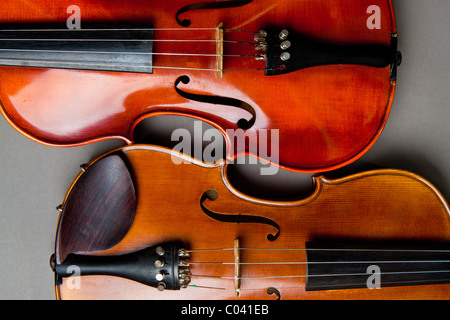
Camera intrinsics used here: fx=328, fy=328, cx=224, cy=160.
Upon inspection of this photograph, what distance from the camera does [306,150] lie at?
1.22 metres

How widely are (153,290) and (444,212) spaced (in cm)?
A: 115

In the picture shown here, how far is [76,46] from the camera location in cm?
113

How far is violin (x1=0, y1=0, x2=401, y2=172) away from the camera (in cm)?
114

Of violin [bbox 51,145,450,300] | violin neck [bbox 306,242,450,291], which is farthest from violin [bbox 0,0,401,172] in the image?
violin neck [bbox 306,242,450,291]

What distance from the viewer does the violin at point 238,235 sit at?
1.17m

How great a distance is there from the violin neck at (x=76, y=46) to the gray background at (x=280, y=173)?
347 millimetres

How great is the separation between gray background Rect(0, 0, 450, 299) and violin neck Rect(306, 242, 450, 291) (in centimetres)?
34

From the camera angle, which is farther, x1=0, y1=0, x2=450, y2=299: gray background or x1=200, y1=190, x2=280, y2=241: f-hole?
x1=0, y1=0, x2=450, y2=299: gray background

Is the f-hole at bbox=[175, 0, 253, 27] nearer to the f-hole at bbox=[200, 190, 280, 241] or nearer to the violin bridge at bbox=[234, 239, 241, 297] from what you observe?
the f-hole at bbox=[200, 190, 280, 241]

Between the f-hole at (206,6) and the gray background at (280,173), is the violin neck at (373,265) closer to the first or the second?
the gray background at (280,173)

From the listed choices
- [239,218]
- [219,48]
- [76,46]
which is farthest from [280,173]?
[76,46]

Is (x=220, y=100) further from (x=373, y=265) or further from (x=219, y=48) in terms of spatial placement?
(x=373, y=265)

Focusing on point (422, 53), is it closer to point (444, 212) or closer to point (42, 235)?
point (444, 212)

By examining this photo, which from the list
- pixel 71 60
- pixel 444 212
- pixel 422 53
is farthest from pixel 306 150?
pixel 71 60
